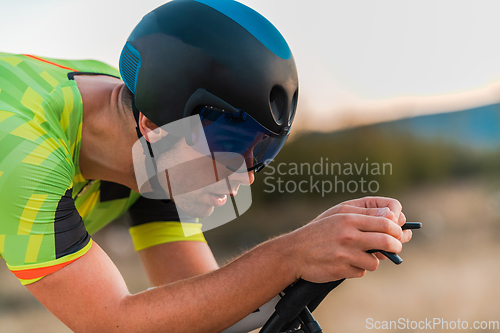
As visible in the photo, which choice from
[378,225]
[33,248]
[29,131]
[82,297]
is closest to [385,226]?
[378,225]

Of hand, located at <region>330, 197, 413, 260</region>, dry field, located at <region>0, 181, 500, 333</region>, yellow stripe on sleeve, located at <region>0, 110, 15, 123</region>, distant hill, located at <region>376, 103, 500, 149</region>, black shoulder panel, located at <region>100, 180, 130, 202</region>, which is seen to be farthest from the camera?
distant hill, located at <region>376, 103, 500, 149</region>

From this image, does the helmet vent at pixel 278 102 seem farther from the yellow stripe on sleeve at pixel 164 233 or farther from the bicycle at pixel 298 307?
the yellow stripe on sleeve at pixel 164 233

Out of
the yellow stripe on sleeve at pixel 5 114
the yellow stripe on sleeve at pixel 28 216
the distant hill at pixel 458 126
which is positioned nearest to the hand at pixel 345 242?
the yellow stripe on sleeve at pixel 28 216

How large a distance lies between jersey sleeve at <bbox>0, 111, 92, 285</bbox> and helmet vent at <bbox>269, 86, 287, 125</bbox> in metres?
0.81

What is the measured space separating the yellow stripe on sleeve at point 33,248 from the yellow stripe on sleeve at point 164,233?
1108 millimetres

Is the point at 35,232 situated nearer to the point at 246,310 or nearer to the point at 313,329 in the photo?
the point at 246,310

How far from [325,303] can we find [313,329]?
430 cm

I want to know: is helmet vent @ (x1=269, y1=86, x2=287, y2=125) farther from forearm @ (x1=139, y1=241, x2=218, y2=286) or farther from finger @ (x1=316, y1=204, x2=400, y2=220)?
forearm @ (x1=139, y1=241, x2=218, y2=286)

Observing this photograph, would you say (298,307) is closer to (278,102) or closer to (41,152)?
(278,102)

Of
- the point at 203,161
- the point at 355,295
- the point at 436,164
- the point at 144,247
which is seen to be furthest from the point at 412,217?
the point at 203,161

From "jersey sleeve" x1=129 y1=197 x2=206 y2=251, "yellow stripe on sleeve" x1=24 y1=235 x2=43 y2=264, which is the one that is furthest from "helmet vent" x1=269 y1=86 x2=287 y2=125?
"jersey sleeve" x1=129 y1=197 x2=206 y2=251

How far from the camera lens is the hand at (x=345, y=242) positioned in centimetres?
116

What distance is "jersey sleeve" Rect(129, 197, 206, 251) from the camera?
236 centimetres

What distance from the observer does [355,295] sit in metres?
5.56
